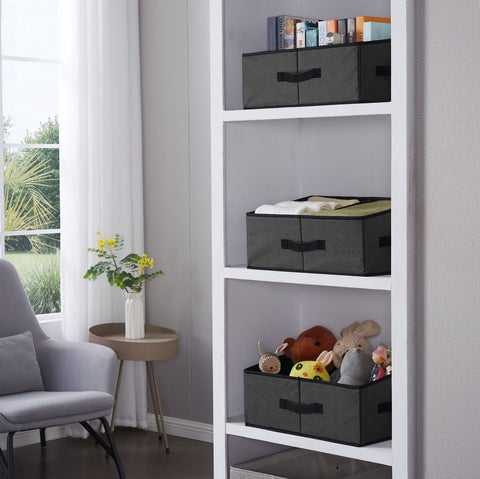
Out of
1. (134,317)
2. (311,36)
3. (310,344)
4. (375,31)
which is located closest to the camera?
(375,31)

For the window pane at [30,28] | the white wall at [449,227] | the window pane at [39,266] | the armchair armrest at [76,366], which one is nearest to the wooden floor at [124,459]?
the armchair armrest at [76,366]

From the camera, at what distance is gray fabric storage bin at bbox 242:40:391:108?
7.64 ft

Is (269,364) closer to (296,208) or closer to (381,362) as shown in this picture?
(381,362)

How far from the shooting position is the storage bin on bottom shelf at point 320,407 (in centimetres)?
236

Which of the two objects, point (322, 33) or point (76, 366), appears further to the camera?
point (76, 366)

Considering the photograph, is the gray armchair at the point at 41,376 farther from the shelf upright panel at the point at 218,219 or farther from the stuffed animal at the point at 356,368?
the stuffed animal at the point at 356,368

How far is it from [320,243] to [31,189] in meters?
2.12

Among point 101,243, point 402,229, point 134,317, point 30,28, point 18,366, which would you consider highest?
point 30,28

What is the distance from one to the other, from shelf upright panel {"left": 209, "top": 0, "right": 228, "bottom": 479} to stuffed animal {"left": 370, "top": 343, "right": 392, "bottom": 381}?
0.45 metres

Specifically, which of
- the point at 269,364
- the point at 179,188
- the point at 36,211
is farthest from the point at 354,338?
the point at 36,211

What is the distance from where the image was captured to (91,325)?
4.09 m

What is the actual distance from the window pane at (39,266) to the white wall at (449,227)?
2332mm

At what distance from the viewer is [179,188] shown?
413 centimetres

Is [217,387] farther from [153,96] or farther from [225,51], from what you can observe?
[153,96]
